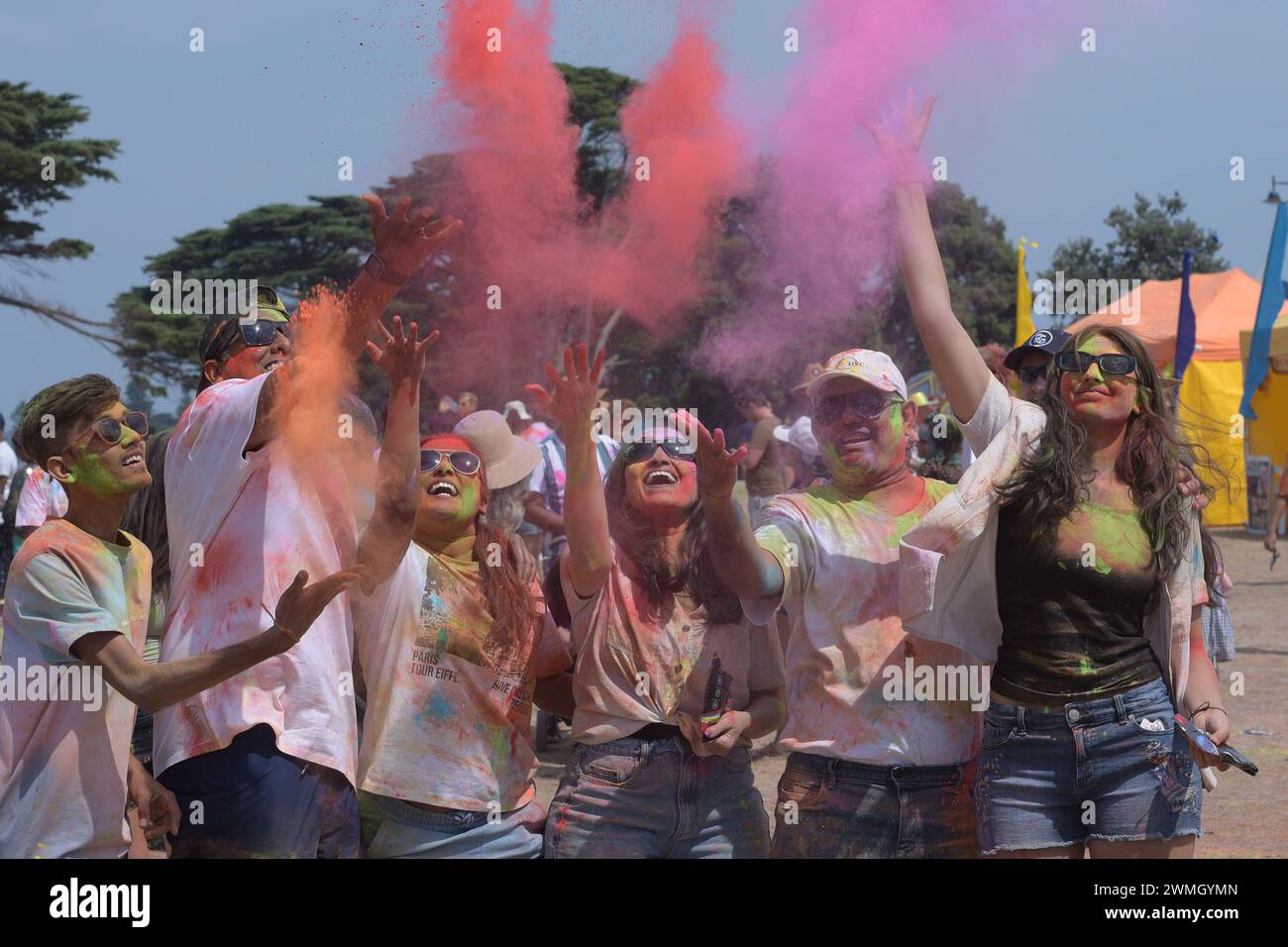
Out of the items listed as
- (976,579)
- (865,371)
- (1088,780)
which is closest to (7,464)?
(865,371)

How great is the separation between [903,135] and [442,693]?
2.09 metres

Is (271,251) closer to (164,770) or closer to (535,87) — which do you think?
(535,87)

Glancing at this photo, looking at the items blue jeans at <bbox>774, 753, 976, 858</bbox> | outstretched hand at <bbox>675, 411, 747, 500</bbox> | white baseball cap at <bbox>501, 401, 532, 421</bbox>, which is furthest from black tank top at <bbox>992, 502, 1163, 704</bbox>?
white baseball cap at <bbox>501, 401, 532, 421</bbox>

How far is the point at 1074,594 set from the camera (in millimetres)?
3570

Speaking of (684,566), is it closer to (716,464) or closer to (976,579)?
(716,464)

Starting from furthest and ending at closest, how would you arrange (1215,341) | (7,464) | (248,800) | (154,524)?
1. (1215,341)
2. (7,464)
3. (154,524)
4. (248,800)

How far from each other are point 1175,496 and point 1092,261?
38029 millimetres

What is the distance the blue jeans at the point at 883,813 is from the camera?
3.62 meters

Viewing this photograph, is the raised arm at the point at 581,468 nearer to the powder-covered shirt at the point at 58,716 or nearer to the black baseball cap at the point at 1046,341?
the powder-covered shirt at the point at 58,716

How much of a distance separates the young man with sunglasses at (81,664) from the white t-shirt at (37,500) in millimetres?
10072

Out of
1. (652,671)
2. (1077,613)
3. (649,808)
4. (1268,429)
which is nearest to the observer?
(1077,613)

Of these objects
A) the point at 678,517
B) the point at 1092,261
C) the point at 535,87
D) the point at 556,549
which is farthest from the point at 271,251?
the point at 1092,261

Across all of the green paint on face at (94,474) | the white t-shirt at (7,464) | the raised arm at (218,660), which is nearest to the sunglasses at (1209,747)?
the raised arm at (218,660)

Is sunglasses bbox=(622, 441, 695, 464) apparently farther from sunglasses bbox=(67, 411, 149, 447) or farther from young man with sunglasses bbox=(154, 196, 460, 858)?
sunglasses bbox=(67, 411, 149, 447)
